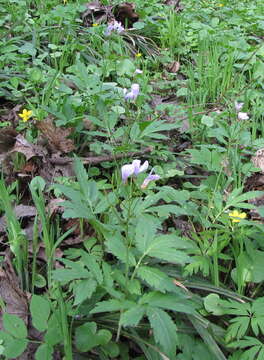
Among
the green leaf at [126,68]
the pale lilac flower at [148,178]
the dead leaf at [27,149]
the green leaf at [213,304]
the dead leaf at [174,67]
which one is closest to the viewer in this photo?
the green leaf at [213,304]

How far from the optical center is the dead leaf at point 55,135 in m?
1.89

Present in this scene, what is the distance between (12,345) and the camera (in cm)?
105

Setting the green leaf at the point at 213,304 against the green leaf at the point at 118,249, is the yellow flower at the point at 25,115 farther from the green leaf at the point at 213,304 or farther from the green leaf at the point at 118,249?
the green leaf at the point at 213,304

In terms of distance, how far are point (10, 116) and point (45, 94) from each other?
225 millimetres

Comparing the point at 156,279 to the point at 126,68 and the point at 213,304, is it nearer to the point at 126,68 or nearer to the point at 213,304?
the point at 213,304

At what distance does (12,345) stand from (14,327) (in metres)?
0.05

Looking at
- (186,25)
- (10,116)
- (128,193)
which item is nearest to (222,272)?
(128,193)

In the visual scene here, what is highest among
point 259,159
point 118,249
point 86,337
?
point 118,249

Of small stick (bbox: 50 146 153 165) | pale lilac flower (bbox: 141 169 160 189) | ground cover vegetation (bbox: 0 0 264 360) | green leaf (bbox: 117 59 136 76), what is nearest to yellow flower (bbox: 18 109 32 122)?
ground cover vegetation (bbox: 0 0 264 360)

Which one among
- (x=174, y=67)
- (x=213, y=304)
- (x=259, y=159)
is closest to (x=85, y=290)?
(x=213, y=304)

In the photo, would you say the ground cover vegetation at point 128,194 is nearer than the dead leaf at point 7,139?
Yes

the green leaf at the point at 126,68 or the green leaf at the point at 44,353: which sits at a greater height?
the green leaf at the point at 126,68

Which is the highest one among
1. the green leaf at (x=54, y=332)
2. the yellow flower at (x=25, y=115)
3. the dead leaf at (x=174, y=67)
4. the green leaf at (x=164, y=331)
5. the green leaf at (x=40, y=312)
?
the dead leaf at (x=174, y=67)

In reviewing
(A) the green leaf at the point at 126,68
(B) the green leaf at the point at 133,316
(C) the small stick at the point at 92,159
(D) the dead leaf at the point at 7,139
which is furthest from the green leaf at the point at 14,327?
(A) the green leaf at the point at 126,68
